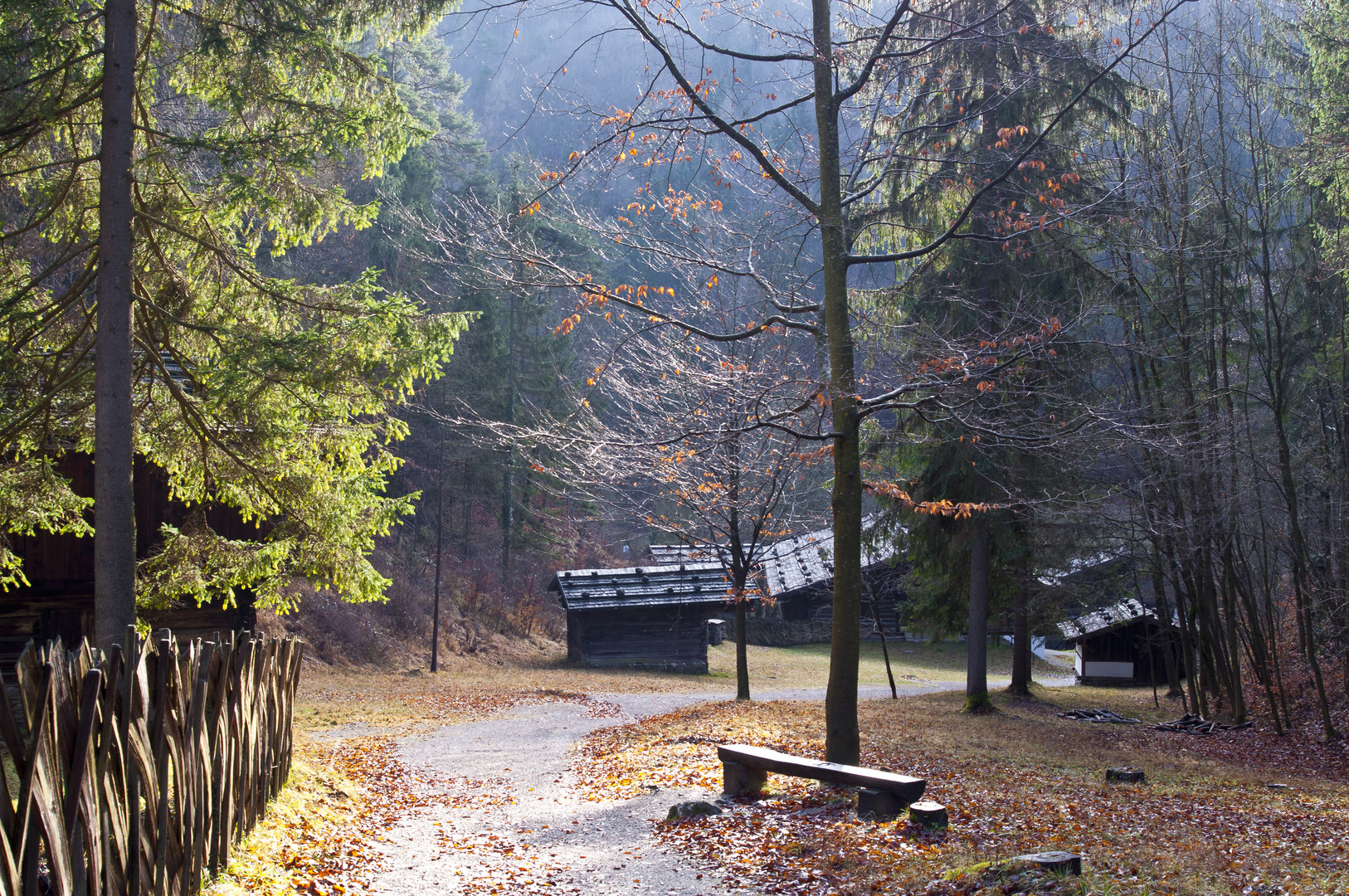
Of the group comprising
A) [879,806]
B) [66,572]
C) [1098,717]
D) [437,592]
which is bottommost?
[1098,717]

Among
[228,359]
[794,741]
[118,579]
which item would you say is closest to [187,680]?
[118,579]

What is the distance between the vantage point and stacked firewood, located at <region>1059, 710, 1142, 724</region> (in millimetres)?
20562

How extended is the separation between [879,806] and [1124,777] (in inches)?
211

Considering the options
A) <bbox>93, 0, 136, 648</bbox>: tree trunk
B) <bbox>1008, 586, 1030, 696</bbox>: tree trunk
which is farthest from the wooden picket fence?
<bbox>1008, 586, 1030, 696</bbox>: tree trunk

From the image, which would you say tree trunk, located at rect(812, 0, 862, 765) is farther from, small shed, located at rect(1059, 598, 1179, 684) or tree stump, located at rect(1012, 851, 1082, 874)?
small shed, located at rect(1059, 598, 1179, 684)

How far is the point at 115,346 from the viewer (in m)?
8.21

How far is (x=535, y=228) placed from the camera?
118 feet

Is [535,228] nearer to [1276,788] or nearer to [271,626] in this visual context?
[271,626]

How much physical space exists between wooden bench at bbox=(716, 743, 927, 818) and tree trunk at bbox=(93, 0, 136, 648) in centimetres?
600

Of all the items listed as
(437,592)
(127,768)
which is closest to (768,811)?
(127,768)

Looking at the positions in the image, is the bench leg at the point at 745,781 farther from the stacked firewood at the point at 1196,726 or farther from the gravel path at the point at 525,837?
the stacked firewood at the point at 1196,726

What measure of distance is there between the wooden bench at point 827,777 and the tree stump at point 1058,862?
6.93ft

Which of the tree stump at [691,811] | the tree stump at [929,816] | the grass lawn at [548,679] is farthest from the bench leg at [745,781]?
the grass lawn at [548,679]

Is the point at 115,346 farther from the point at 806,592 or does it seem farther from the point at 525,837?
the point at 806,592
